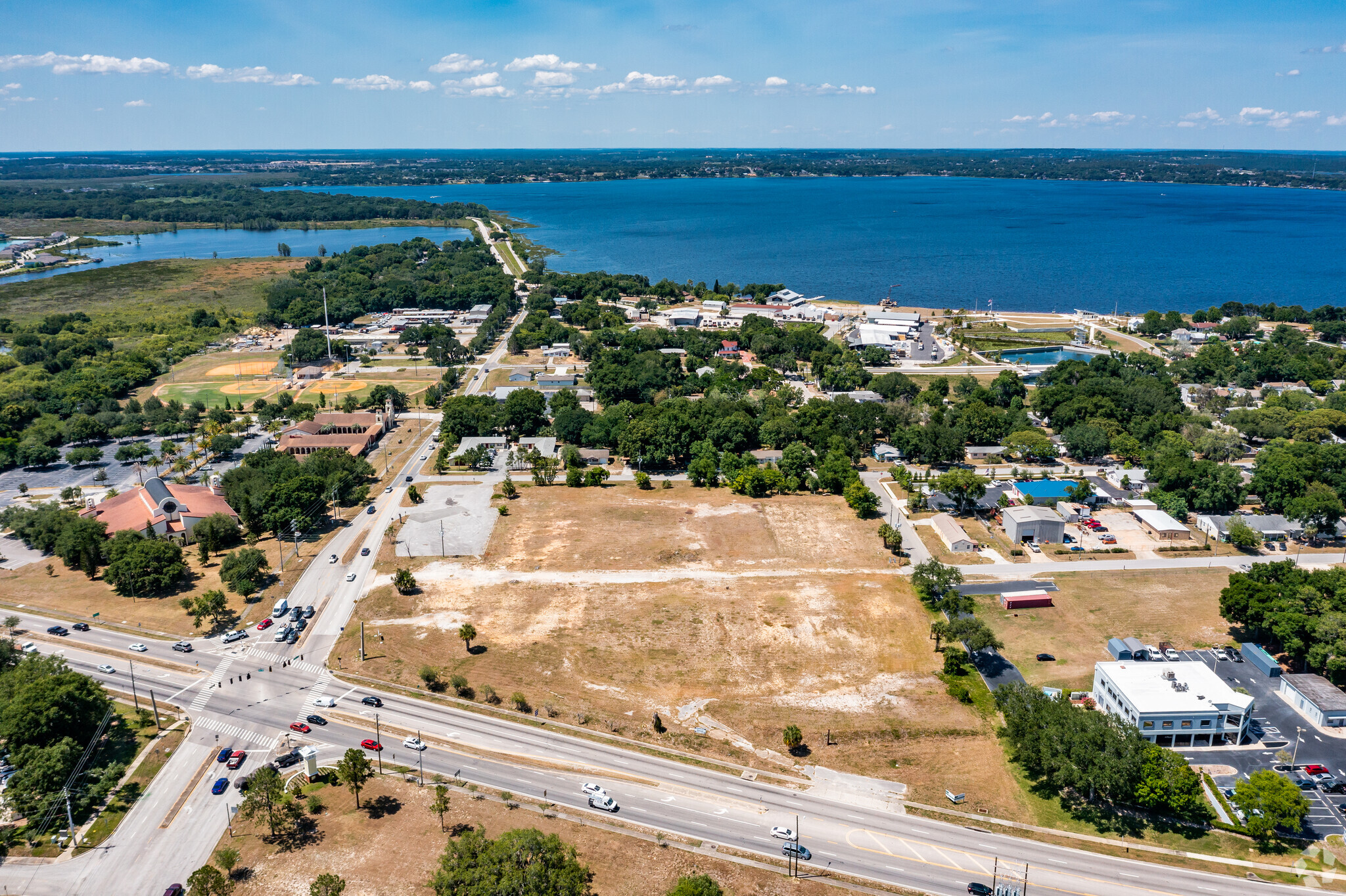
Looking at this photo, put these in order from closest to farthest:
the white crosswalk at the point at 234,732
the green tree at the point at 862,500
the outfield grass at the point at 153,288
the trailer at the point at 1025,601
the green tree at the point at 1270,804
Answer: the green tree at the point at 1270,804, the white crosswalk at the point at 234,732, the trailer at the point at 1025,601, the green tree at the point at 862,500, the outfield grass at the point at 153,288

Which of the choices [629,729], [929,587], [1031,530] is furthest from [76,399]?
[1031,530]

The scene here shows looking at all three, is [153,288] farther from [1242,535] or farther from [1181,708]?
[1181,708]

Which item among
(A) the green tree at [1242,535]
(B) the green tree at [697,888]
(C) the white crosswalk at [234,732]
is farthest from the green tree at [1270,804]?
(C) the white crosswalk at [234,732]

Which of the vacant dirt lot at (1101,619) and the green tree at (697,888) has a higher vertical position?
the green tree at (697,888)

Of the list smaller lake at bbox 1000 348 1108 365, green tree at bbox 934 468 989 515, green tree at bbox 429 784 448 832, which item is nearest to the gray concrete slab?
green tree at bbox 429 784 448 832

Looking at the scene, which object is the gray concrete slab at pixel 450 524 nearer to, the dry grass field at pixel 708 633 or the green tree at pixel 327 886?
the dry grass field at pixel 708 633

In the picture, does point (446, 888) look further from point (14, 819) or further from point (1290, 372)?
point (1290, 372)

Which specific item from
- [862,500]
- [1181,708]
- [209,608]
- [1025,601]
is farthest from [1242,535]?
[209,608]
